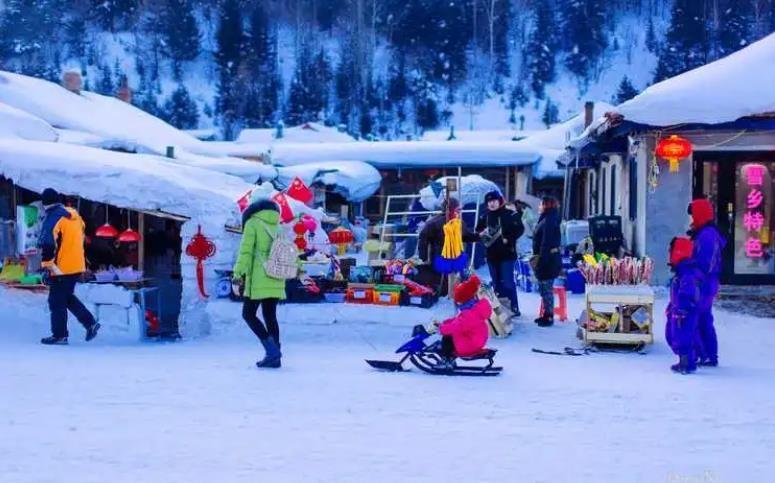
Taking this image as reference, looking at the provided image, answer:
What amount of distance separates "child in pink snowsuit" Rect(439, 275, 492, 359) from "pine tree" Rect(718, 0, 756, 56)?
71321mm

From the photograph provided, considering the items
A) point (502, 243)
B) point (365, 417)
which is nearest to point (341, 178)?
point (502, 243)

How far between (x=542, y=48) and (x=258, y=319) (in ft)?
285

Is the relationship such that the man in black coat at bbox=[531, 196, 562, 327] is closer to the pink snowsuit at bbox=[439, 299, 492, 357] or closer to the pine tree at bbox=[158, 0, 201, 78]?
the pink snowsuit at bbox=[439, 299, 492, 357]

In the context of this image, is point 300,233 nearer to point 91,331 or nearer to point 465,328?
point 91,331

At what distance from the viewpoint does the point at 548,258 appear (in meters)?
10.0

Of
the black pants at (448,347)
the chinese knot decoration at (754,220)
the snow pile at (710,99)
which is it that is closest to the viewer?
the black pants at (448,347)

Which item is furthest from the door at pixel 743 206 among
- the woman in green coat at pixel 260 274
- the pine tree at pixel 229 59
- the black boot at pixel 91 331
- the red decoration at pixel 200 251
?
the pine tree at pixel 229 59

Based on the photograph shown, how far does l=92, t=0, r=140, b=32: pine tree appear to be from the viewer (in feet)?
309

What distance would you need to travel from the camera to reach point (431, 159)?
26.8 meters

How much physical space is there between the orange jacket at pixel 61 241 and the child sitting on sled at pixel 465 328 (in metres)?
3.77

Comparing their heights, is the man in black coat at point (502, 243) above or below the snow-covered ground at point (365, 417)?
above

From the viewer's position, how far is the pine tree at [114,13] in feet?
309

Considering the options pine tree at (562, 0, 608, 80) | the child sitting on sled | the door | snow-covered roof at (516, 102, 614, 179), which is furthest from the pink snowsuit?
pine tree at (562, 0, 608, 80)

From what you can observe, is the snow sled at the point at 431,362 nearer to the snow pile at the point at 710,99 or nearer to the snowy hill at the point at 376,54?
the snow pile at the point at 710,99
